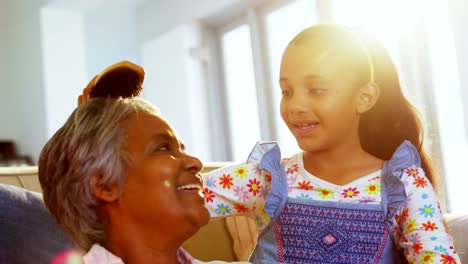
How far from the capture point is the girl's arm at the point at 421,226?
1.11 metres

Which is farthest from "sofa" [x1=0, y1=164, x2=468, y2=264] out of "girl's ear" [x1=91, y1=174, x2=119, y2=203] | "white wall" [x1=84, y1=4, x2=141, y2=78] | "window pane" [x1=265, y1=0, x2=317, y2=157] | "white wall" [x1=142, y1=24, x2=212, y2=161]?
"white wall" [x1=84, y1=4, x2=141, y2=78]

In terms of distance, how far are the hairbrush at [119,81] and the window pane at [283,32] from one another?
2.73 meters

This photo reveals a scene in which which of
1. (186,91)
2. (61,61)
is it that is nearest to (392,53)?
(186,91)

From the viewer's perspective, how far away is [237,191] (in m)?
1.32

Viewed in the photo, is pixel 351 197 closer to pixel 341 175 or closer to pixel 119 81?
pixel 341 175

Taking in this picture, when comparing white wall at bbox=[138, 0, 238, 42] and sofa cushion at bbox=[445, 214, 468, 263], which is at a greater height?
white wall at bbox=[138, 0, 238, 42]

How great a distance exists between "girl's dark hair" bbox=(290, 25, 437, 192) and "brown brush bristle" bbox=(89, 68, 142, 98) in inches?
13.6

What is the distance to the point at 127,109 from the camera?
1098 millimetres

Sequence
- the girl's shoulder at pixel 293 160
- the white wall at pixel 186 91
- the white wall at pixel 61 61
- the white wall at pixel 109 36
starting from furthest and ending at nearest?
the white wall at pixel 109 36
the white wall at pixel 61 61
the white wall at pixel 186 91
the girl's shoulder at pixel 293 160

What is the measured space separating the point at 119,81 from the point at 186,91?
11.6 ft

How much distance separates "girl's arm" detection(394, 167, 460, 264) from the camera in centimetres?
111

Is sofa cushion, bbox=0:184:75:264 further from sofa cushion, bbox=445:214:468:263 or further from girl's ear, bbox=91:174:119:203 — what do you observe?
sofa cushion, bbox=445:214:468:263

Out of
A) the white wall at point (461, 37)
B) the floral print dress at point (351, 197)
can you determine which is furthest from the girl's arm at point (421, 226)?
the white wall at point (461, 37)

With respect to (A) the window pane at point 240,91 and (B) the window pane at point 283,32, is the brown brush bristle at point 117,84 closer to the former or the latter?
(B) the window pane at point 283,32
